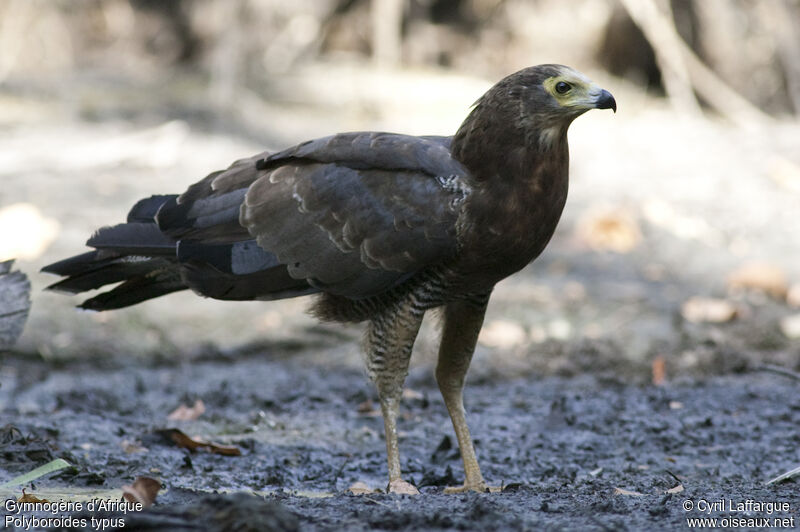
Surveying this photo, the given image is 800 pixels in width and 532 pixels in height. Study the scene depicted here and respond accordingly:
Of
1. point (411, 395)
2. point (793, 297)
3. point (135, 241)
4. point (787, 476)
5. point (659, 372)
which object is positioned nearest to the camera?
point (787, 476)

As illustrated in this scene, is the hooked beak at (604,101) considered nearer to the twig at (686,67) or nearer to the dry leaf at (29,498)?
the dry leaf at (29,498)

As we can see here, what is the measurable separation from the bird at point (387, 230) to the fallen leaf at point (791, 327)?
3.10m

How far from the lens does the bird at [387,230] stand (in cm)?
426

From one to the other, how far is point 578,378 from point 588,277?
5.34ft

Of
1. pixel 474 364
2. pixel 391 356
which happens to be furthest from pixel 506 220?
pixel 474 364

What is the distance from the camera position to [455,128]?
11.0 metres

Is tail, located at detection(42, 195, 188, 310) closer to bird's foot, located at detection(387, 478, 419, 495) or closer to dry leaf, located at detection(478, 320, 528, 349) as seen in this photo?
bird's foot, located at detection(387, 478, 419, 495)

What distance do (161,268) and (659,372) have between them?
127 inches


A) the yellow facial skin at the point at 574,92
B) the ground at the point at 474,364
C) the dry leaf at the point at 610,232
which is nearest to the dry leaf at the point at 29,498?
the ground at the point at 474,364

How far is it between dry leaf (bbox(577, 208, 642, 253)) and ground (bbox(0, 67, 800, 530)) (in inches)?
0.6

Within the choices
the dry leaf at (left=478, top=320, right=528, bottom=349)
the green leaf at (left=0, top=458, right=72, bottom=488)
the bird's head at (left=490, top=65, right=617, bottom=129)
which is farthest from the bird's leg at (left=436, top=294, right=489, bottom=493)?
the dry leaf at (left=478, top=320, right=528, bottom=349)

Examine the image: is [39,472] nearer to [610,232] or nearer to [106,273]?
[106,273]

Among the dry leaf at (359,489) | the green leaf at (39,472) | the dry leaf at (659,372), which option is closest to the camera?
the green leaf at (39,472)

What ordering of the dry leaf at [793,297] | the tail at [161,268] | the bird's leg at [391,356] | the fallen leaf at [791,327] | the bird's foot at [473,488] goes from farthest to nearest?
the dry leaf at [793,297], the fallen leaf at [791,327], the tail at [161,268], the bird's leg at [391,356], the bird's foot at [473,488]
